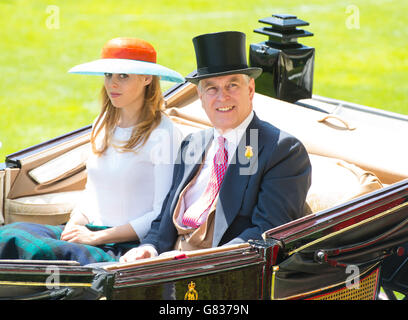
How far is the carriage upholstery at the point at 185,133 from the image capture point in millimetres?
3357

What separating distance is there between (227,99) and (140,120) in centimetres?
56

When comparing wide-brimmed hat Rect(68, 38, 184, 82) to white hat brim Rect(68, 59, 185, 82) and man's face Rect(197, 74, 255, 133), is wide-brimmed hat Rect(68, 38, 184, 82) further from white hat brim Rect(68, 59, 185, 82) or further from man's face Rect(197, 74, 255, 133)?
man's face Rect(197, 74, 255, 133)

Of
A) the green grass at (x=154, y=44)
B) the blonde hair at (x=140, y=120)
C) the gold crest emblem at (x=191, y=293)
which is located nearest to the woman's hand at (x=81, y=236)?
the blonde hair at (x=140, y=120)

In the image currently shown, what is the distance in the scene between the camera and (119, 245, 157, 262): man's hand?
3.05 m

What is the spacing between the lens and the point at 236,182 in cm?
306

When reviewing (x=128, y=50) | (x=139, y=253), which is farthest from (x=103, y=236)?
(x=128, y=50)

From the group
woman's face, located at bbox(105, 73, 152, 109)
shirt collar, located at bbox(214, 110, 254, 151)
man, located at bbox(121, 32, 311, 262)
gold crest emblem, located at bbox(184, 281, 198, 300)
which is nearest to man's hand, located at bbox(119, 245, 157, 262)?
man, located at bbox(121, 32, 311, 262)

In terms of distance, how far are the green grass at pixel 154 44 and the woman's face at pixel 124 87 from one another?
14.9 ft

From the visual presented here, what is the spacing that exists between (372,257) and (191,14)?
10343mm

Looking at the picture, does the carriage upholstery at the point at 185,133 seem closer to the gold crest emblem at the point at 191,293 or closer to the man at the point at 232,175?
the man at the point at 232,175

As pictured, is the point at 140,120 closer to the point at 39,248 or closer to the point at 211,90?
the point at 211,90

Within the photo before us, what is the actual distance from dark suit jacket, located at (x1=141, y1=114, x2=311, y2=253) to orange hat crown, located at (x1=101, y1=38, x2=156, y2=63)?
64cm
